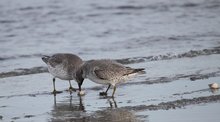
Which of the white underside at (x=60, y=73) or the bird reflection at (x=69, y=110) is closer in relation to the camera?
the bird reflection at (x=69, y=110)

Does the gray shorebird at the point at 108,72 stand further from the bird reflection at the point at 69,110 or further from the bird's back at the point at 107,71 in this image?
the bird reflection at the point at 69,110

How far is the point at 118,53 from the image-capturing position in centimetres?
1730

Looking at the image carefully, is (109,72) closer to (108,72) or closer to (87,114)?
(108,72)

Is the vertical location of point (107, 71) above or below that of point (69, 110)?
above

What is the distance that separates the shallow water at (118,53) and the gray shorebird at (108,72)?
29cm

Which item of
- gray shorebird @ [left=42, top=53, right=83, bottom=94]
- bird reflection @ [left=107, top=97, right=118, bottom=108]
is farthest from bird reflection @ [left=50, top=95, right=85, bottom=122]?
gray shorebird @ [left=42, top=53, right=83, bottom=94]

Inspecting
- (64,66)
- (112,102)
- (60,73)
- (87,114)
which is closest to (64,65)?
(64,66)

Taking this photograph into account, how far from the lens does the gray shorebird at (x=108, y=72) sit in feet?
41.0

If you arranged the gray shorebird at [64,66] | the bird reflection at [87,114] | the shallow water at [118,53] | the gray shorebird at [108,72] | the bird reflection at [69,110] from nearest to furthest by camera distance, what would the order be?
the bird reflection at [87,114] < the bird reflection at [69,110] < the shallow water at [118,53] < the gray shorebird at [108,72] < the gray shorebird at [64,66]

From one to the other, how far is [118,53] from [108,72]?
4804 millimetres

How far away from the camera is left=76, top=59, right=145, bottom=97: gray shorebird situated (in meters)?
12.5

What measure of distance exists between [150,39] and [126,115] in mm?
8279

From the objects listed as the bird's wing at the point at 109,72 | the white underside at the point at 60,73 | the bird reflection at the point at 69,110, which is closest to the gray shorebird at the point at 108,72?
the bird's wing at the point at 109,72

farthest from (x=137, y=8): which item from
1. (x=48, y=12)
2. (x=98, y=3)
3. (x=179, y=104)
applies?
(x=179, y=104)
